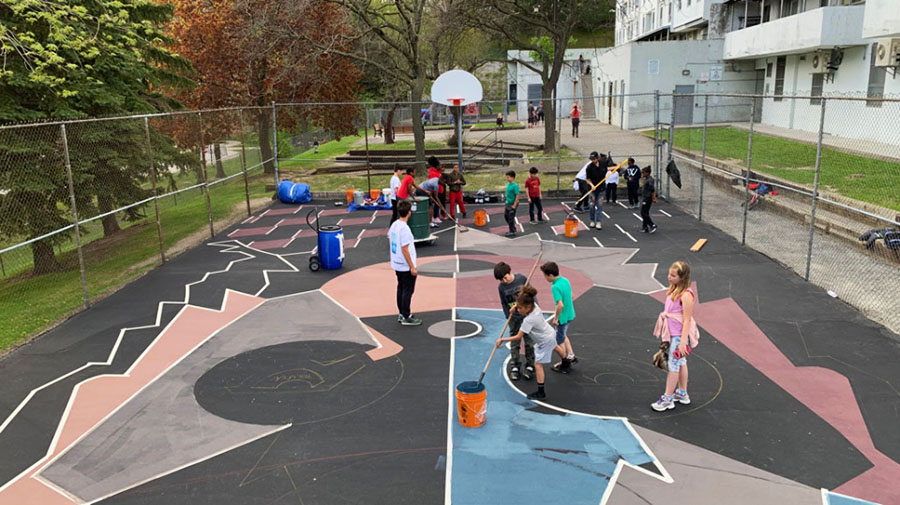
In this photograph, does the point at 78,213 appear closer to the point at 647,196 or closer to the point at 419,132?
the point at 419,132

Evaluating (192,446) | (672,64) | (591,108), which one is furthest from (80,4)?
(591,108)

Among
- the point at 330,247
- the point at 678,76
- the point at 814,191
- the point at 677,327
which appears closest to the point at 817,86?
the point at 678,76

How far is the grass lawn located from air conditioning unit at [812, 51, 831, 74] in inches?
141

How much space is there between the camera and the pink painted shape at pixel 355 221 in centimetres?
1902

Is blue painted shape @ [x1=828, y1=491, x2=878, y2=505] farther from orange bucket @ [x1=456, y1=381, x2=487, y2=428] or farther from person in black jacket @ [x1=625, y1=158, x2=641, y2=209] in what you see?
person in black jacket @ [x1=625, y1=158, x2=641, y2=209]

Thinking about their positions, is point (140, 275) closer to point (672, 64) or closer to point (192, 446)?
point (192, 446)

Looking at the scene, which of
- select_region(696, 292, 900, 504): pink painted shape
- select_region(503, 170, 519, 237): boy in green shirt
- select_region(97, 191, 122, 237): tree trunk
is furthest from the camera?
select_region(97, 191, 122, 237): tree trunk

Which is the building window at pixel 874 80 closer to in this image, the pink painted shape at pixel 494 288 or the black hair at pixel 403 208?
the pink painted shape at pixel 494 288

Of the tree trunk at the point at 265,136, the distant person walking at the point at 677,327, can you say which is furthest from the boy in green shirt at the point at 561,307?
the tree trunk at the point at 265,136

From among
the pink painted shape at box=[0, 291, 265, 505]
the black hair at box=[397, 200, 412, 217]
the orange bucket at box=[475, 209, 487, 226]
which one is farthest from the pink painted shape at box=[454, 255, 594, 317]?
the orange bucket at box=[475, 209, 487, 226]

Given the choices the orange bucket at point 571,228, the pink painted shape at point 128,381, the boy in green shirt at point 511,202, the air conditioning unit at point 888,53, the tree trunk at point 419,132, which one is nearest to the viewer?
the pink painted shape at point 128,381

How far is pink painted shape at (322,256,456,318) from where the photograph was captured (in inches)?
451

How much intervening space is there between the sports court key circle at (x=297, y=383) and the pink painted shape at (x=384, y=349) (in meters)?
0.12

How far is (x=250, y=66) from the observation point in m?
26.6
